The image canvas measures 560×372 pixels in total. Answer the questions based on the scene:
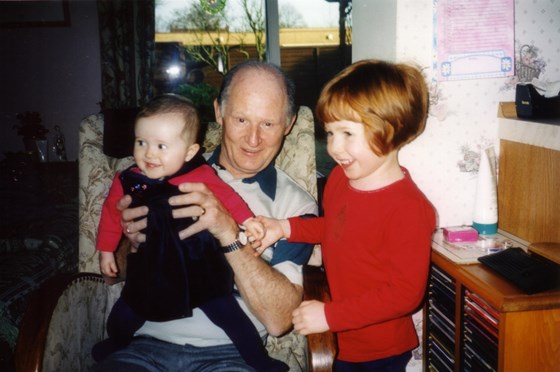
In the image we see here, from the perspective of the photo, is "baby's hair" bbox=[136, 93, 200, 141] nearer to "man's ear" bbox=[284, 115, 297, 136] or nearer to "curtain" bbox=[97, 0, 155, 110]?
"man's ear" bbox=[284, 115, 297, 136]

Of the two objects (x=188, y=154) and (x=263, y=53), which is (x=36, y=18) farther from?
(x=188, y=154)

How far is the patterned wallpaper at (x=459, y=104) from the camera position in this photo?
154cm

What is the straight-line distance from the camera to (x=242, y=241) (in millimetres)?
1323

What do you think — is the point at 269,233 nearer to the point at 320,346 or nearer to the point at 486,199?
the point at 320,346

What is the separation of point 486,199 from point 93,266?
1.59 meters

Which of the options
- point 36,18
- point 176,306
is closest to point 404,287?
point 176,306

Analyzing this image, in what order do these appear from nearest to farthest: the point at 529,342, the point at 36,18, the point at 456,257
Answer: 1. the point at 529,342
2. the point at 456,257
3. the point at 36,18

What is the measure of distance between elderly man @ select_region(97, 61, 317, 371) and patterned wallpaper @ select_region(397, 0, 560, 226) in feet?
1.68

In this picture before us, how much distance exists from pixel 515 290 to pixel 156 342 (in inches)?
45.4

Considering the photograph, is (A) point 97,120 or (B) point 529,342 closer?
(B) point 529,342

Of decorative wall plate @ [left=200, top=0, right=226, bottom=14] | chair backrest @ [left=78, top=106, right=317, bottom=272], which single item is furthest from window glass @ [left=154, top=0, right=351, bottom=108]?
chair backrest @ [left=78, top=106, right=317, bottom=272]

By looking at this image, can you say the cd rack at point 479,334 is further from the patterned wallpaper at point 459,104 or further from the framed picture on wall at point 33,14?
the framed picture on wall at point 33,14

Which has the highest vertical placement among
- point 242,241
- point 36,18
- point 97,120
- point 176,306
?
point 36,18

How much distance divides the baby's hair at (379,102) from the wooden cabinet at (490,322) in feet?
1.66
